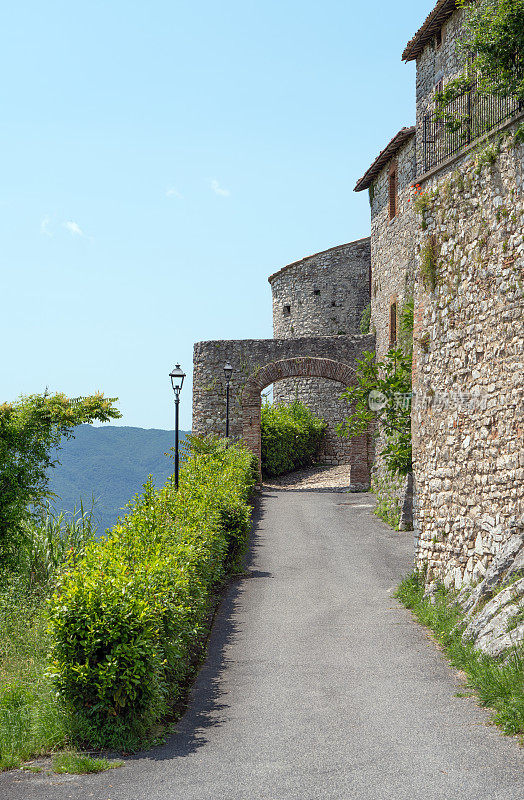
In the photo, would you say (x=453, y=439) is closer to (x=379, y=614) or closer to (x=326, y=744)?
(x=379, y=614)

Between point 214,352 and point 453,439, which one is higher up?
point 214,352

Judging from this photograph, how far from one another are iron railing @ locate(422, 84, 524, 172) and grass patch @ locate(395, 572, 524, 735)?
5431mm

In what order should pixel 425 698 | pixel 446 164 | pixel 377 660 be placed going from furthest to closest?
pixel 446 164 → pixel 377 660 → pixel 425 698

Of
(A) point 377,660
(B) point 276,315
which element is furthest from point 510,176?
(B) point 276,315

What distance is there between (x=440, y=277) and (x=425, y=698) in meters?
5.23

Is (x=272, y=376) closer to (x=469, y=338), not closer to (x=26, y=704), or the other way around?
(x=469, y=338)

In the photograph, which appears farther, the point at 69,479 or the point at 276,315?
the point at 69,479

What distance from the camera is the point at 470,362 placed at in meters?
8.57

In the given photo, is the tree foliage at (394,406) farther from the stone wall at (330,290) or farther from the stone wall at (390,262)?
the stone wall at (330,290)

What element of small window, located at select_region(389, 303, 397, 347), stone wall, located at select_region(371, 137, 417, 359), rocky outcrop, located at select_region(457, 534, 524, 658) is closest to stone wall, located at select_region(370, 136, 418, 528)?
stone wall, located at select_region(371, 137, 417, 359)

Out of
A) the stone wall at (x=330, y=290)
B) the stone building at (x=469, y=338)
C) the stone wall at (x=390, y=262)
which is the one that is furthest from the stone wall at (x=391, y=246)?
the stone building at (x=469, y=338)

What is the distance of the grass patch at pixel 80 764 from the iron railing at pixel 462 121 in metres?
7.24

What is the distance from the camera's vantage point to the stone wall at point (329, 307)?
28.9m

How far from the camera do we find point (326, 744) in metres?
5.30
